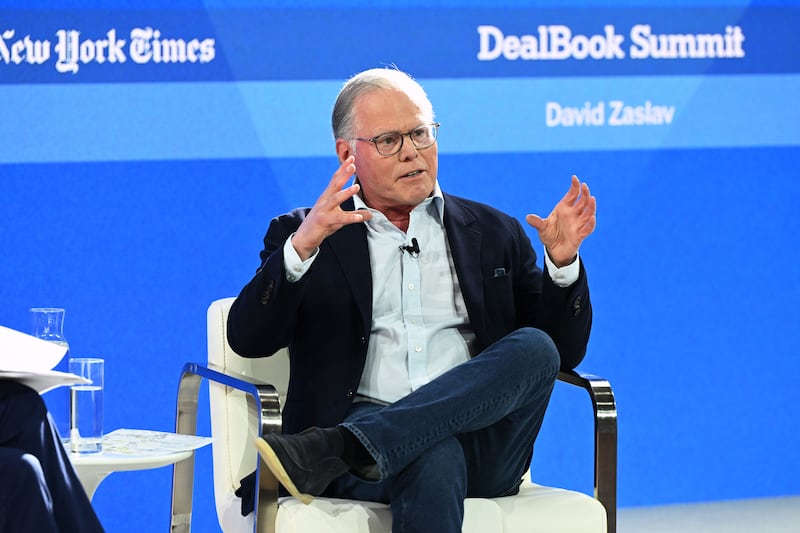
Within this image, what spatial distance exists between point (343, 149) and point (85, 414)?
0.95 m

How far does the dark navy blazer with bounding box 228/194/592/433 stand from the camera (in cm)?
281

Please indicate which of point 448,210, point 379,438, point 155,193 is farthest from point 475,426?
point 155,193

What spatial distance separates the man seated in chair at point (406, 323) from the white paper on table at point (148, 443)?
0.79 feet

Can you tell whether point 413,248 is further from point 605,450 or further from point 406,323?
point 605,450

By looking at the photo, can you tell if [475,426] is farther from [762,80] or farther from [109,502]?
[762,80]

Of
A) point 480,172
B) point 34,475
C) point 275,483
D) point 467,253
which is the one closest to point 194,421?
point 275,483

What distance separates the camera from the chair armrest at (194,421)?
251 centimetres

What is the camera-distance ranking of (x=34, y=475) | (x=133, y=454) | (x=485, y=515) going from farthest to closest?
1. (x=133, y=454)
2. (x=485, y=515)
3. (x=34, y=475)

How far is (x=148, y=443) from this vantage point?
288 cm

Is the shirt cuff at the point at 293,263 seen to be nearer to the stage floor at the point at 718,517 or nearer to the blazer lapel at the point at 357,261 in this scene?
the blazer lapel at the point at 357,261

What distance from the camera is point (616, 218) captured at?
438 cm

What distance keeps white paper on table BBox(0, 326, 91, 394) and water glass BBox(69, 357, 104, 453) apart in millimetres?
153

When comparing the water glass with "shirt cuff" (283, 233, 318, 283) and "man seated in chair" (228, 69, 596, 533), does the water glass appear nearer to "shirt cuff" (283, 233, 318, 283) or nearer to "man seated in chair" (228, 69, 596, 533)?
"man seated in chair" (228, 69, 596, 533)

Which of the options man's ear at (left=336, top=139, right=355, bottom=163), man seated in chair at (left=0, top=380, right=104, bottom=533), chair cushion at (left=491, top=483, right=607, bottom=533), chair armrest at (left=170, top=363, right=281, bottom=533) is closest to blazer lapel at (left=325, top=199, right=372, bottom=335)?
man's ear at (left=336, top=139, right=355, bottom=163)
